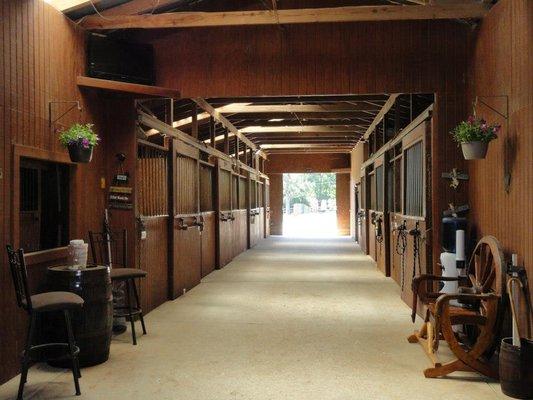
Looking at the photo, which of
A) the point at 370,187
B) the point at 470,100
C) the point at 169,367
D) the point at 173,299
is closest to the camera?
the point at 169,367

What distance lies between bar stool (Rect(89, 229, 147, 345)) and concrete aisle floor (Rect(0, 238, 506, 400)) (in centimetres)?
25

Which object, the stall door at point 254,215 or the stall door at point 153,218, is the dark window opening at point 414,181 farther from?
the stall door at point 254,215

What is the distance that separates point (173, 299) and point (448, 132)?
371 centimetres

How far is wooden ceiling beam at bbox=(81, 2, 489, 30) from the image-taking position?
4.78 metres

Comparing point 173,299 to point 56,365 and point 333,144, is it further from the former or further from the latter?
point 333,144

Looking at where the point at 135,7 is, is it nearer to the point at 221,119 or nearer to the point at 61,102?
the point at 61,102

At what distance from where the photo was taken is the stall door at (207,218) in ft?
28.8

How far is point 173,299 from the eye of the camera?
6.66 metres

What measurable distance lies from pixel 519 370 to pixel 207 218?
6.39 metres

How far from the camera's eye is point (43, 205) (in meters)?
4.52

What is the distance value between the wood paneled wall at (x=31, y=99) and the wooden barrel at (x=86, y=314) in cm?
27

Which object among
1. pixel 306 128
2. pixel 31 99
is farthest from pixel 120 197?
pixel 306 128

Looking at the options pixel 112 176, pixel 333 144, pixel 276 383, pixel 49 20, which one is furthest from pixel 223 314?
pixel 333 144

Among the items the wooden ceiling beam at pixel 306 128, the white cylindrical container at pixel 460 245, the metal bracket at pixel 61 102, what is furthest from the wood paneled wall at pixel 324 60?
the wooden ceiling beam at pixel 306 128
